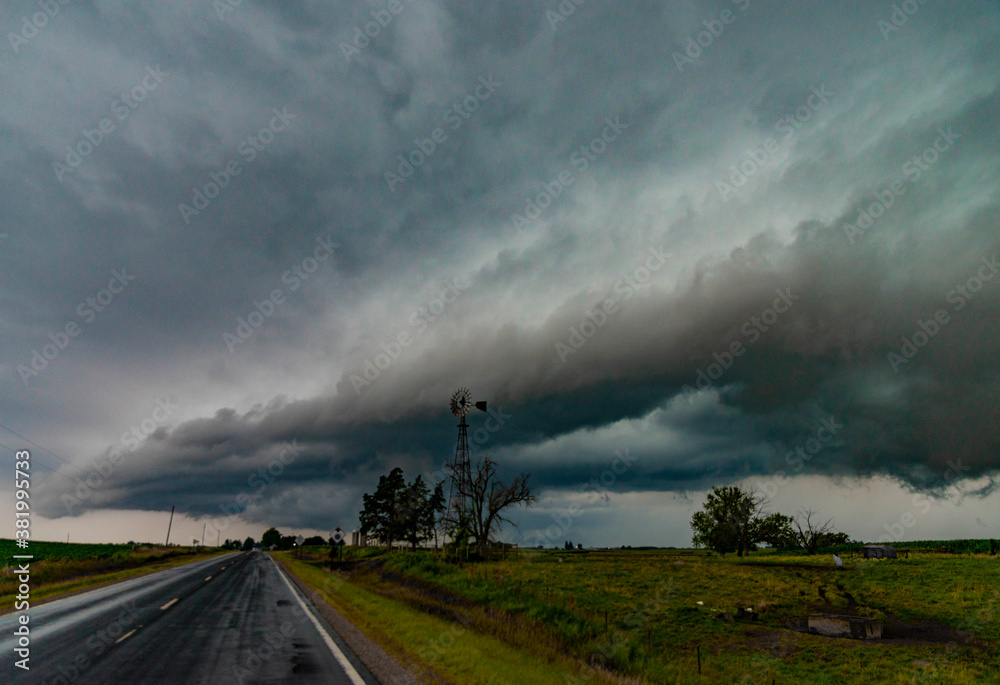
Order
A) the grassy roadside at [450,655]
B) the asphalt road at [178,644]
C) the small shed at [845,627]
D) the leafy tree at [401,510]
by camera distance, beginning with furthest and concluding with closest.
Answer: the leafy tree at [401,510]
the small shed at [845,627]
the grassy roadside at [450,655]
the asphalt road at [178,644]

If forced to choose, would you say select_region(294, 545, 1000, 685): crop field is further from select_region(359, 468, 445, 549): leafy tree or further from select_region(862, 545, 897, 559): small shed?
select_region(359, 468, 445, 549): leafy tree

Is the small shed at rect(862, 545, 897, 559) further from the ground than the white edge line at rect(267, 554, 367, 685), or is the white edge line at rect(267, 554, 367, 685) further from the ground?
the white edge line at rect(267, 554, 367, 685)

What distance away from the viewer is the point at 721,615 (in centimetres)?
3381

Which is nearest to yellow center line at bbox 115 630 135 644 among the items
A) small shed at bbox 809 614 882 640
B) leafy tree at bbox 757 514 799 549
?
small shed at bbox 809 614 882 640

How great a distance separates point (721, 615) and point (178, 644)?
31.7m

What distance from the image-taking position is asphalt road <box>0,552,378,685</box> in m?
9.94

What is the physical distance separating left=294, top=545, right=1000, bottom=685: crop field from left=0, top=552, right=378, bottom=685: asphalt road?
3117 mm

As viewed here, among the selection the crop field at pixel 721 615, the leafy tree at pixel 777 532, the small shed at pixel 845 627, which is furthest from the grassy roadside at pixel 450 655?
the leafy tree at pixel 777 532

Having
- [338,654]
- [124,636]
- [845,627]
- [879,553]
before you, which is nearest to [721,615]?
[845,627]

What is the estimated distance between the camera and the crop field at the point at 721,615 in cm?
2175

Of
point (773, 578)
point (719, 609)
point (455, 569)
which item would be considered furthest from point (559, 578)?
point (773, 578)

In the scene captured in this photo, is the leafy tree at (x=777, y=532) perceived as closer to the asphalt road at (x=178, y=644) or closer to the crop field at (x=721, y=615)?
the crop field at (x=721, y=615)

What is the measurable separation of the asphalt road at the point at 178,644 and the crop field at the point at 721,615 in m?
3.12

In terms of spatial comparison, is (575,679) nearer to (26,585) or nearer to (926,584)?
(26,585)
